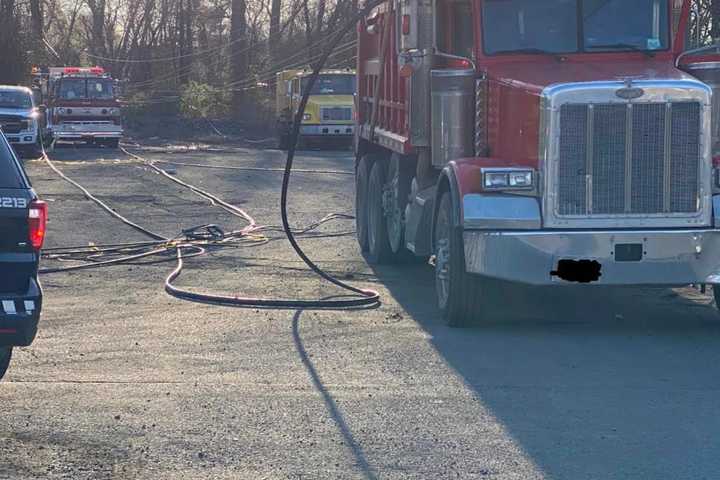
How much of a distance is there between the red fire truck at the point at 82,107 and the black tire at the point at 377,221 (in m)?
24.3

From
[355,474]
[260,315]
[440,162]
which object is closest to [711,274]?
[440,162]

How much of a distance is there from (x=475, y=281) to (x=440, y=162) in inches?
64.0

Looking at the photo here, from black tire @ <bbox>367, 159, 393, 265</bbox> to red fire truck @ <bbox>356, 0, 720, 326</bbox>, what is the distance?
9.03ft

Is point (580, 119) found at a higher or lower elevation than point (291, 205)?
higher

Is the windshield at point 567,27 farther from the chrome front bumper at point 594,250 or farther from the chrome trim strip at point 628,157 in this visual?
the chrome front bumper at point 594,250

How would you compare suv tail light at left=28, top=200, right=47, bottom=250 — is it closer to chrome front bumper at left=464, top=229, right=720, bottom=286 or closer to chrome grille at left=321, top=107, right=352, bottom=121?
chrome front bumper at left=464, top=229, right=720, bottom=286

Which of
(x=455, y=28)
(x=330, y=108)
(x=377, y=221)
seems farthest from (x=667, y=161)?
(x=330, y=108)

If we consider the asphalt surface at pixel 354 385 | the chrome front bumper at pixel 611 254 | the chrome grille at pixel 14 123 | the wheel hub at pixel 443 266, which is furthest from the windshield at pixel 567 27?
the chrome grille at pixel 14 123

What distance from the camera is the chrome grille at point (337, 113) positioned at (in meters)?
39.9

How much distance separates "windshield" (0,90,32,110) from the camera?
3453 cm

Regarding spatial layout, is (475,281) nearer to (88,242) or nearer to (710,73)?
(710,73)

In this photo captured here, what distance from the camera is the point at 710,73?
10.4 metres

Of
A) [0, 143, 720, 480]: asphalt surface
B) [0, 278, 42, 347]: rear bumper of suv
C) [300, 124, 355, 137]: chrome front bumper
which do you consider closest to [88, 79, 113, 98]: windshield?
[300, 124, 355, 137]: chrome front bumper

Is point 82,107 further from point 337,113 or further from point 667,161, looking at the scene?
point 667,161
